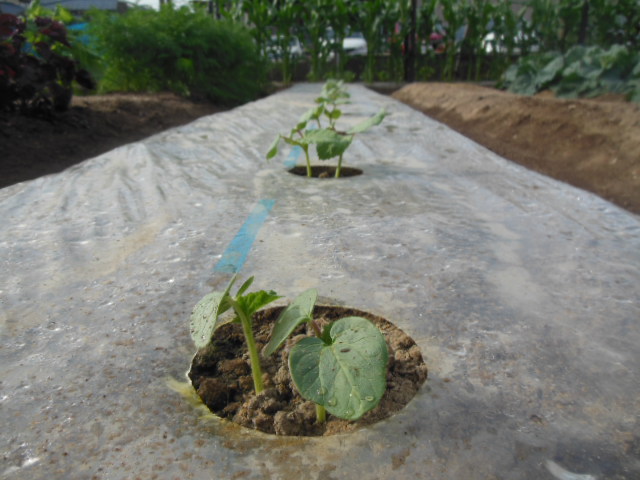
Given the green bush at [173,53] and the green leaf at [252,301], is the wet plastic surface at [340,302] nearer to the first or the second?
the green leaf at [252,301]

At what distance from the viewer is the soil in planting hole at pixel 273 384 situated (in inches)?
35.6

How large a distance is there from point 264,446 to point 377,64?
1152cm

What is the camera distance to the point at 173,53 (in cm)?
598

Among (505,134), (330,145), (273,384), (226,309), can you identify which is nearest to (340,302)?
(273,384)

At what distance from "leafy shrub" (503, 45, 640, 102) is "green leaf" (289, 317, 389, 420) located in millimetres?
5530

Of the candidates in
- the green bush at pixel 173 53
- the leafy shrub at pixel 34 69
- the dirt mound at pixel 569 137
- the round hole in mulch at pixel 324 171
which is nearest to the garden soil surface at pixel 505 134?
the dirt mound at pixel 569 137

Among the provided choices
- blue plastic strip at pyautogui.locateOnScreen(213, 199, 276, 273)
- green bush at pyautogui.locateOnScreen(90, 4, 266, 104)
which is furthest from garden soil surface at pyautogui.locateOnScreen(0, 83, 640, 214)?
blue plastic strip at pyautogui.locateOnScreen(213, 199, 276, 273)

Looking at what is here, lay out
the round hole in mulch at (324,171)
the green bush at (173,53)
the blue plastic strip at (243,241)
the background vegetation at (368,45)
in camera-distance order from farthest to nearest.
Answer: the background vegetation at (368,45) → the green bush at (173,53) → the round hole in mulch at (324,171) → the blue plastic strip at (243,241)

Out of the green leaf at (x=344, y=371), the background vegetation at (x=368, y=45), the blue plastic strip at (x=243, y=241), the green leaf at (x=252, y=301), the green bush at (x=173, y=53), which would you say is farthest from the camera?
the background vegetation at (x=368, y=45)

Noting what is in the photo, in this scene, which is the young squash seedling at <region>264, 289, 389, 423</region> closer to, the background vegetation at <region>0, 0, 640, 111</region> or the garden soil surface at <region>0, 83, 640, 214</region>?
the garden soil surface at <region>0, 83, 640, 214</region>

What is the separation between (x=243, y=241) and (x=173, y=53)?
5091 mm

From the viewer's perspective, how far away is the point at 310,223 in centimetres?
180

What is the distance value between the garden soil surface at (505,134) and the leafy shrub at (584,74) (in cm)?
162

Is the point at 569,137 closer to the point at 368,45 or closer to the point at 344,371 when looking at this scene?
the point at 344,371
